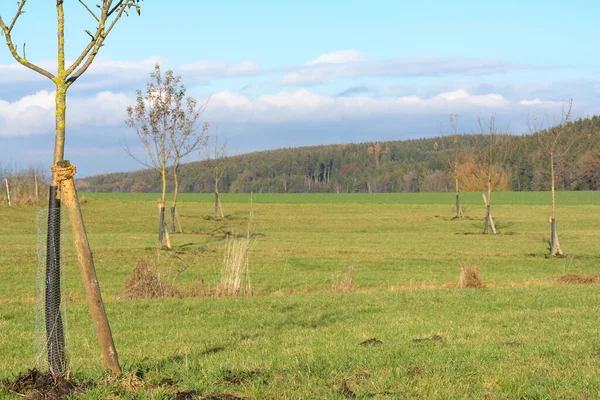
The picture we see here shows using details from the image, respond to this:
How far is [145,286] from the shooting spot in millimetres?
16125

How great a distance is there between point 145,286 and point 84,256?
10.2 m

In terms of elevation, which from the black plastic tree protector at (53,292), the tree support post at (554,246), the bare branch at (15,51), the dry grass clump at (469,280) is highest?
the bare branch at (15,51)

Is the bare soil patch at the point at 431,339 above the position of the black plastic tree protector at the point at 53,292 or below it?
below

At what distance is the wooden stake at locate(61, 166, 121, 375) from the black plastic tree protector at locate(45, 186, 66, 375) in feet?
0.68

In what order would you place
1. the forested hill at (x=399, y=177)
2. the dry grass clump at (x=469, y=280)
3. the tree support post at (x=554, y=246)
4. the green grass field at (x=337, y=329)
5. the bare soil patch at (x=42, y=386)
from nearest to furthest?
1. the bare soil patch at (x=42, y=386)
2. the green grass field at (x=337, y=329)
3. the dry grass clump at (x=469, y=280)
4. the tree support post at (x=554, y=246)
5. the forested hill at (x=399, y=177)

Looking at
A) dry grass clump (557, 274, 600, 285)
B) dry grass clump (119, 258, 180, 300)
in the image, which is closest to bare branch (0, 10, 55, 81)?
dry grass clump (119, 258, 180, 300)

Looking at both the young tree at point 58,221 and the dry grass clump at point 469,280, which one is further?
the dry grass clump at point 469,280

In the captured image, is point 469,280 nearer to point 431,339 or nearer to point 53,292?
point 431,339

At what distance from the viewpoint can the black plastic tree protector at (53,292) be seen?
20.7 ft

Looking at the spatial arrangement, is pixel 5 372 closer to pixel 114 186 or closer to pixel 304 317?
pixel 304 317

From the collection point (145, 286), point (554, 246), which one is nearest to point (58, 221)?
point (145, 286)

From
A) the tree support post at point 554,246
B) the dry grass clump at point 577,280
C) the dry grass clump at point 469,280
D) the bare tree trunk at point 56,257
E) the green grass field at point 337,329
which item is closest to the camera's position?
the bare tree trunk at point 56,257

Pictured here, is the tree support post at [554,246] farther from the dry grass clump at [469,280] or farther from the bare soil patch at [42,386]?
the bare soil patch at [42,386]

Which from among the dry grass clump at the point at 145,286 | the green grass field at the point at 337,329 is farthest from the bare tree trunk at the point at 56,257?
the dry grass clump at the point at 145,286
